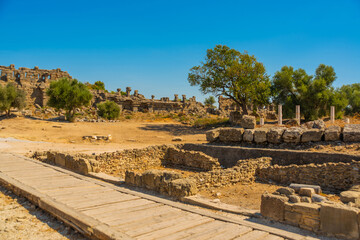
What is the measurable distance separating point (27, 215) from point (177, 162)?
7759mm

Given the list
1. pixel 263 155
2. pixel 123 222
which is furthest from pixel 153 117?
pixel 123 222

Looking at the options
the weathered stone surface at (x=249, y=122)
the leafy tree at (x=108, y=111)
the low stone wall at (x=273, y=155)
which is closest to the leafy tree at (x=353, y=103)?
the weathered stone surface at (x=249, y=122)

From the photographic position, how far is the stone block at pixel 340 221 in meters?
3.86

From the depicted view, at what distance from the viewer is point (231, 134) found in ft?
41.6

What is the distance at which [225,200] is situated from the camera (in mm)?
7023

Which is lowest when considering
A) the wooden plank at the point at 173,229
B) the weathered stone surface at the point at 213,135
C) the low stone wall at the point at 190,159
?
the low stone wall at the point at 190,159

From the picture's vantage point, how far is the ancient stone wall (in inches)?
1475

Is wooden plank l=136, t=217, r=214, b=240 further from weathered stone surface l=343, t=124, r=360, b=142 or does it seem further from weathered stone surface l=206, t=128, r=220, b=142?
weathered stone surface l=206, t=128, r=220, b=142

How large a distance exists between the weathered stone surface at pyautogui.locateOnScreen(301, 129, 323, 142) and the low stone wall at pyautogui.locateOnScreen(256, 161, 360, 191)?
113 inches

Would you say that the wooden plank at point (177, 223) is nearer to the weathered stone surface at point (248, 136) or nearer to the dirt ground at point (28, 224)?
the dirt ground at point (28, 224)

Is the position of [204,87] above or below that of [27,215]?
above

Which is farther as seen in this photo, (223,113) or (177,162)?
(223,113)

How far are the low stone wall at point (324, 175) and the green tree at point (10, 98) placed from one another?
25208 mm

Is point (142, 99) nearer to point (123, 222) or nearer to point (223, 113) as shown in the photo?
point (223, 113)
